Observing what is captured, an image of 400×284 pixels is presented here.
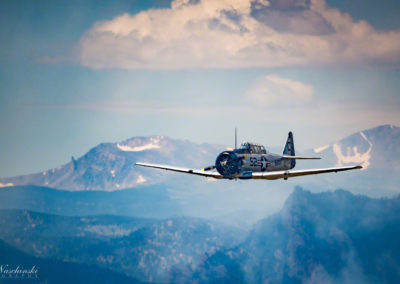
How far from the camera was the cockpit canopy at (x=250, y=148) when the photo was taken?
78.0m

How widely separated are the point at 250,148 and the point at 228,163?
5518 millimetres

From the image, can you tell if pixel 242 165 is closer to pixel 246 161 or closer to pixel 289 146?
pixel 246 161

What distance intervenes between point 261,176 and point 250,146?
9.96 meters

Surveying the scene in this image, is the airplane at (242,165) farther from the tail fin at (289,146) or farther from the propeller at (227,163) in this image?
the tail fin at (289,146)

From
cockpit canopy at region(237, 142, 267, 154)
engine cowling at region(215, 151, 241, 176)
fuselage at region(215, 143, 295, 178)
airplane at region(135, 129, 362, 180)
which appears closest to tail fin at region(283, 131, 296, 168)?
fuselage at region(215, 143, 295, 178)

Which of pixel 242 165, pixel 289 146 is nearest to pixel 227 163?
pixel 242 165

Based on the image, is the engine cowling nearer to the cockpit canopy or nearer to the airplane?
the airplane

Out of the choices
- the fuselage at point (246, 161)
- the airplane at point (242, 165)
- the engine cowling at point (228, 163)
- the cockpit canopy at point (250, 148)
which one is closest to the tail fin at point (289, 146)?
the fuselage at point (246, 161)

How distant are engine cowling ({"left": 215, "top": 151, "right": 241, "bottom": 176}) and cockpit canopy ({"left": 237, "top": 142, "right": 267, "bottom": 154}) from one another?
1900 millimetres

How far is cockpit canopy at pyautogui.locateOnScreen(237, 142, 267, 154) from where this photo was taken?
3071 inches

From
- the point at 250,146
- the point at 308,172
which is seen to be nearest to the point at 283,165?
the point at 250,146

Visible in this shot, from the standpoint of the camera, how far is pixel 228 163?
249 feet

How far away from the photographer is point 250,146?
79.0 metres

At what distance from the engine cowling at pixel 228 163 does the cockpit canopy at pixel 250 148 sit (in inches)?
74.8
